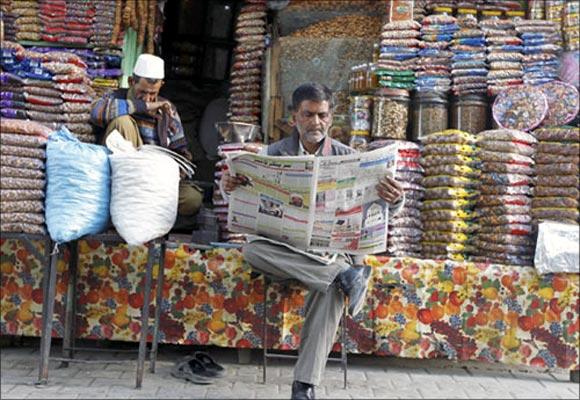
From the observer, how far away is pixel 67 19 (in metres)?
6.65

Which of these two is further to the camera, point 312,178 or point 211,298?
point 211,298

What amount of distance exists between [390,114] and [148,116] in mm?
1643

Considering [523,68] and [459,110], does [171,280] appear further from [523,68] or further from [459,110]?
[523,68]

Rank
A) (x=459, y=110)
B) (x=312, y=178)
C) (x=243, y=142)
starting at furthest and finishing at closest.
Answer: (x=459, y=110)
(x=243, y=142)
(x=312, y=178)

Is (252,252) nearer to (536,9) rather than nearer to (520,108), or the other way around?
(520,108)

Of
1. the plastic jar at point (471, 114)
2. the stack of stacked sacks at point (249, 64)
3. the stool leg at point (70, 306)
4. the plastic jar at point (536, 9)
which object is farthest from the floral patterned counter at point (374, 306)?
the stack of stacked sacks at point (249, 64)

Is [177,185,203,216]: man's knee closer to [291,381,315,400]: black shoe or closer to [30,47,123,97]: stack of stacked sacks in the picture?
[291,381,315,400]: black shoe

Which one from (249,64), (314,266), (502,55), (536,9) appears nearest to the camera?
(314,266)

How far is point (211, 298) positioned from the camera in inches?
184

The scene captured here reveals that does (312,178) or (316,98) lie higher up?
(316,98)

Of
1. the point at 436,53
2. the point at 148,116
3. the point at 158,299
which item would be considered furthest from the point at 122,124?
the point at 436,53

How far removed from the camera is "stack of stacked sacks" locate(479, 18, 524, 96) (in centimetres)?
566

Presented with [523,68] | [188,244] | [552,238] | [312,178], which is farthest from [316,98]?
[523,68]

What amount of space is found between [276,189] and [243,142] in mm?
1393
